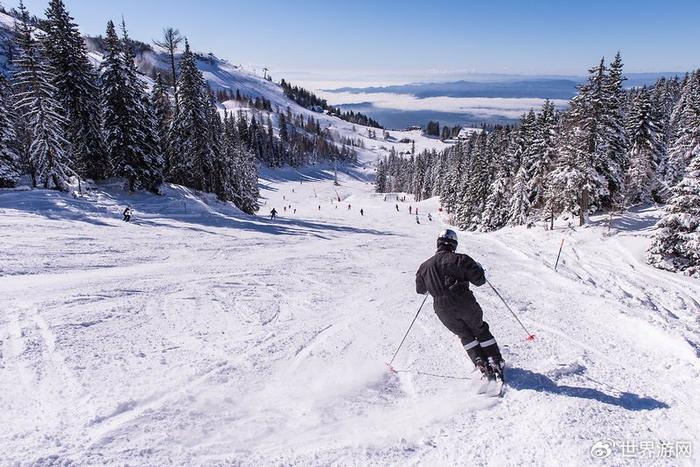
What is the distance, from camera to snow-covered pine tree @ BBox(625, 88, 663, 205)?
120ft

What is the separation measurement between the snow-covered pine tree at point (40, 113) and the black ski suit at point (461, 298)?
32.0 metres

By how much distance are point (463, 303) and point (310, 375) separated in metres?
2.45

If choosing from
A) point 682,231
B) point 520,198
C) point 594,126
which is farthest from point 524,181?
point 682,231

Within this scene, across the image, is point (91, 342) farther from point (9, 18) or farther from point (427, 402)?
point (9, 18)

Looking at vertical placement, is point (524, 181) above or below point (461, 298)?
below

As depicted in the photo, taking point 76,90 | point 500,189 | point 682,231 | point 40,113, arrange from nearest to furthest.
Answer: point 682,231
point 40,113
point 76,90
point 500,189

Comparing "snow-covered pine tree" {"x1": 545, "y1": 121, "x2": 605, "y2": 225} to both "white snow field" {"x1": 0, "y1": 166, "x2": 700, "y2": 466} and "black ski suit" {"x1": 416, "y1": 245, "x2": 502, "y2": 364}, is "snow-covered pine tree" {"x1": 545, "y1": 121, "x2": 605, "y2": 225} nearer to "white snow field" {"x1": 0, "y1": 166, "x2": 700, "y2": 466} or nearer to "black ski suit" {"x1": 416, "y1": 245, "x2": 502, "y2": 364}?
"white snow field" {"x1": 0, "y1": 166, "x2": 700, "y2": 466}

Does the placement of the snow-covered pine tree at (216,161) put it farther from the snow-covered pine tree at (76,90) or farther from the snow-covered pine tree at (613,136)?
the snow-covered pine tree at (613,136)

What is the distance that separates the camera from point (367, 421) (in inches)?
173

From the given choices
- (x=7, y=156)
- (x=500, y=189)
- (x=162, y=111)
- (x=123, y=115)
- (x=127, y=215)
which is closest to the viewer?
(x=127, y=215)

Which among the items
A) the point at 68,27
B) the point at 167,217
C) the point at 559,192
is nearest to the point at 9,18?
the point at 68,27

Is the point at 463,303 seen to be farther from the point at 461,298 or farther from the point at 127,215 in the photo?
the point at 127,215

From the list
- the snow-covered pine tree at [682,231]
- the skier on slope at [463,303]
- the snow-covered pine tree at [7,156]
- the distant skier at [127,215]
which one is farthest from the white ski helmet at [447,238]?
the snow-covered pine tree at [7,156]

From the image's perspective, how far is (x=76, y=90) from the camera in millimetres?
30422
